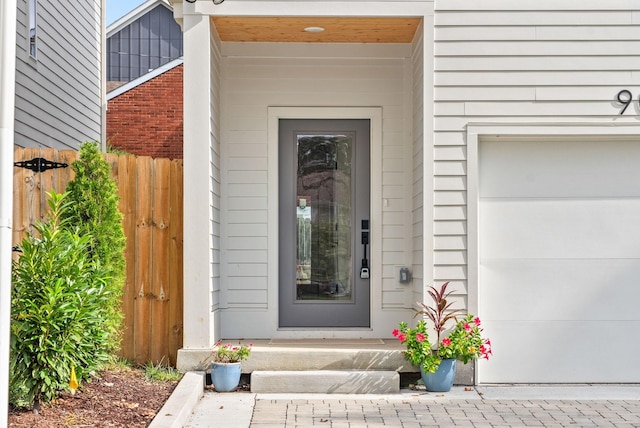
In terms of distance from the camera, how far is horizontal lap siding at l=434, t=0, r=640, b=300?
22.2 feet

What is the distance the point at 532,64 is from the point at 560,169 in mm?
933

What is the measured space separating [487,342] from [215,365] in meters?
2.20

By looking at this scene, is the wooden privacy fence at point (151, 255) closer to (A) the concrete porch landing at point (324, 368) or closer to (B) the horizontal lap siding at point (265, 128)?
(A) the concrete porch landing at point (324, 368)

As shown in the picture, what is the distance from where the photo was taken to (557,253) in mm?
6922

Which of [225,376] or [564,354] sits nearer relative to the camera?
[225,376]

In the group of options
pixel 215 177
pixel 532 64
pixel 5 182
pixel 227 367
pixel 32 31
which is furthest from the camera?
pixel 32 31

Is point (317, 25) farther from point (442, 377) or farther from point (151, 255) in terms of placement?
point (442, 377)

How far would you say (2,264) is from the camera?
359 centimetres

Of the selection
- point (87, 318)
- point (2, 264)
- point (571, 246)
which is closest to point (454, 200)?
point (571, 246)

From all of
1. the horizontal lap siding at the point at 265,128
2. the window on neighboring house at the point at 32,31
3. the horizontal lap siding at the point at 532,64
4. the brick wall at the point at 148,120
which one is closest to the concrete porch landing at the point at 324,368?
the horizontal lap siding at the point at 265,128

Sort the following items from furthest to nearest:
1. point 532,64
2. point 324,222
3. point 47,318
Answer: point 324,222, point 532,64, point 47,318

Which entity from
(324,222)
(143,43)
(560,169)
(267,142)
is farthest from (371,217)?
(143,43)

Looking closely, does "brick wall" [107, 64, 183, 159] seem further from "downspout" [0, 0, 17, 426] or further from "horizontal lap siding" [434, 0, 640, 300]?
"downspout" [0, 0, 17, 426]

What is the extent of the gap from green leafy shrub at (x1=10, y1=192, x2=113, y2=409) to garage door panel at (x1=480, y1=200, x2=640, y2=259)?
346 cm
